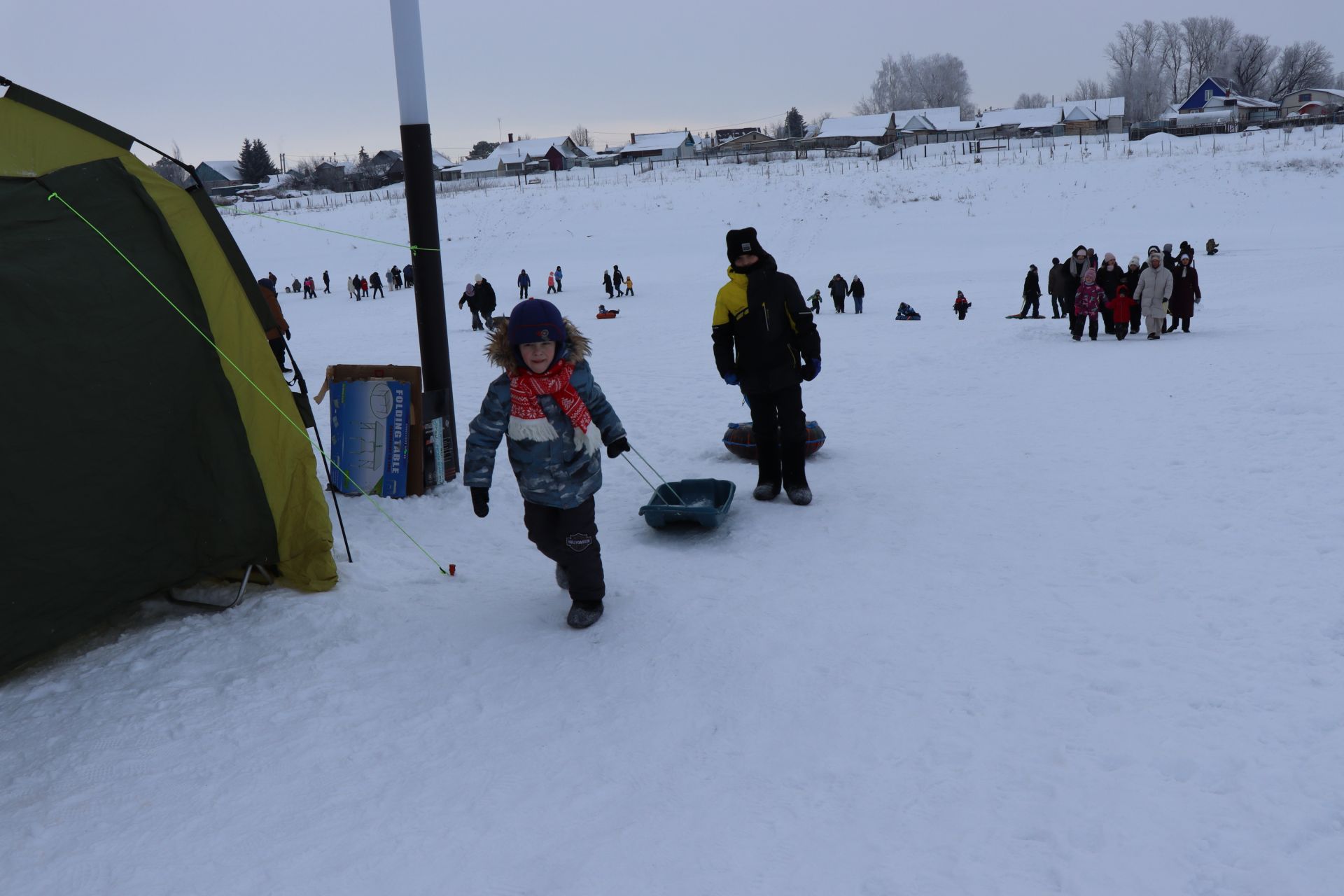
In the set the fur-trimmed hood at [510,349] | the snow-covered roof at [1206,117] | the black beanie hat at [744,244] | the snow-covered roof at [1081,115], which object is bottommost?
the fur-trimmed hood at [510,349]

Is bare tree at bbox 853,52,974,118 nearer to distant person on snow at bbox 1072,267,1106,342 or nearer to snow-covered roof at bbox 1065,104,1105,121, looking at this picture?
snow-covered roof at bbox 1065,104,1105,121

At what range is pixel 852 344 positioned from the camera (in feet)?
51.6

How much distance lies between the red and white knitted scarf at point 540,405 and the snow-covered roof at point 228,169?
87085 mm

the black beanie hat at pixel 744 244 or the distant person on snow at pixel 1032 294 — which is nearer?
the black beanie hat at pixel 744 244

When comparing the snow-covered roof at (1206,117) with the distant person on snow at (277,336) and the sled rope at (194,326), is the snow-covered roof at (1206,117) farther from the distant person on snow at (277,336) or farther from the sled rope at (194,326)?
the sled rope at (194,326)

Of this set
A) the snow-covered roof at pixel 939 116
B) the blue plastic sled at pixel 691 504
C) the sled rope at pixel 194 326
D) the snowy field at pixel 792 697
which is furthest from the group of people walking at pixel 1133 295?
the snow-covered roof at pixel 939 116

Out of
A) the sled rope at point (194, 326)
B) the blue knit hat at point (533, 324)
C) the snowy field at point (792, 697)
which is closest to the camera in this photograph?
the snowy field at point (792, 697)

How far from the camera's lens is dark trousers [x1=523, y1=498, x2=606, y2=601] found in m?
4.52

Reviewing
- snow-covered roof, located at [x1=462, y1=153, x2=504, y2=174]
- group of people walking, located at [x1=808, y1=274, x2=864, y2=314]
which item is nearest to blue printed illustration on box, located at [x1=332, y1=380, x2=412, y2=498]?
group of people walking, located at [x1=808, y1=274, x2=864, y2=314]

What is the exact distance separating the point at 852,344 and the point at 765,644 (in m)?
12.0

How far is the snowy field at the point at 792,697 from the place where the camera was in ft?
9.49

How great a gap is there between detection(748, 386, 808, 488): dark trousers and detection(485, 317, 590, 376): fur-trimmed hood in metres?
2.08

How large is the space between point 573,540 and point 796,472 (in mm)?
2472

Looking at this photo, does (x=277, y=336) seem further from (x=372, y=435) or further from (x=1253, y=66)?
→ (x=1253, y=66)
